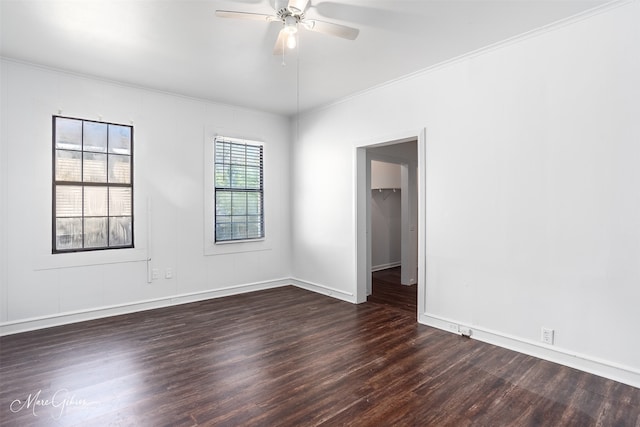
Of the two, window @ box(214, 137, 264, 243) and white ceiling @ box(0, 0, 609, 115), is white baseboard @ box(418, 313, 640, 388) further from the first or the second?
window @ box(214, 137, 264, 243)

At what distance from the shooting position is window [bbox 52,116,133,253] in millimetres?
3797

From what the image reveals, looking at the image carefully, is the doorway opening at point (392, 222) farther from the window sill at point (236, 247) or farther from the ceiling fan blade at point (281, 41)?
the ceiling fan blade at point (281, 41)

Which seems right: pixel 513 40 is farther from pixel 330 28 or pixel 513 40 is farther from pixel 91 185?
pixel 91 185

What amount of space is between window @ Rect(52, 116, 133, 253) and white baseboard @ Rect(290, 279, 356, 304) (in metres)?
2.58

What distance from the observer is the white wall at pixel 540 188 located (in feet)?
8.25

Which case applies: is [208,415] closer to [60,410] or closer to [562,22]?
[60,410]

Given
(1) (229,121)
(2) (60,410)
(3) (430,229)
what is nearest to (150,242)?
(1) (229,121)

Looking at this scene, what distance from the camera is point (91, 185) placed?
397 centimetres

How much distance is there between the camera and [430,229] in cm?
375

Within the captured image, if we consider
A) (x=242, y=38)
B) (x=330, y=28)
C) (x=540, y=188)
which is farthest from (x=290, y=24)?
(x=540, y=188)

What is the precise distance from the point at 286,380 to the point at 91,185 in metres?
3.23

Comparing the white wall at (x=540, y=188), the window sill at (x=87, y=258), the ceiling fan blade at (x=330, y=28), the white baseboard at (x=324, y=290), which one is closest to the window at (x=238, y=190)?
the white baseboard at (x=324, y=290)

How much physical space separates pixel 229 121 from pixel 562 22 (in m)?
4.06

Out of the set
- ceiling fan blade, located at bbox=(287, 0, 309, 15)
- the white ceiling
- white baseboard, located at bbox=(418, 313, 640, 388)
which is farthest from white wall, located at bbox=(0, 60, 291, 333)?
white baseboard, located at bbox=(418, 313, 640, 388)
